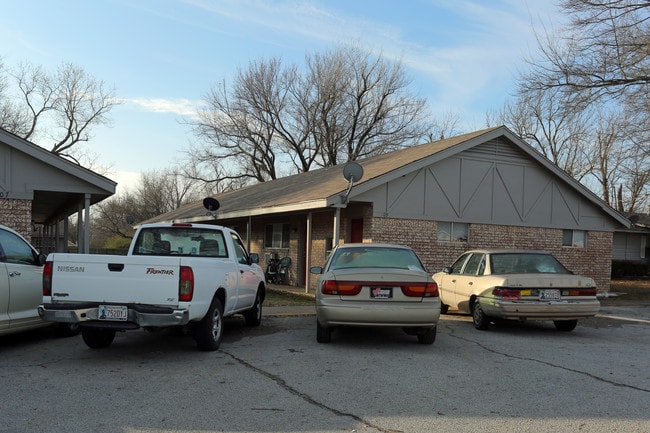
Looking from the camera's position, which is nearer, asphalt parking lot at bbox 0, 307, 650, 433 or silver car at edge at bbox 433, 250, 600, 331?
asphalt parking lot at bbox 0, 307, 650, 433

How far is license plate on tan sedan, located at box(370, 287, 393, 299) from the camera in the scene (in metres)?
8.03

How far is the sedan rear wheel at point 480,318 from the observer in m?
10.3

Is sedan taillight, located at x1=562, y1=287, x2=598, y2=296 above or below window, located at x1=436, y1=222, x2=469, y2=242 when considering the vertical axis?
below

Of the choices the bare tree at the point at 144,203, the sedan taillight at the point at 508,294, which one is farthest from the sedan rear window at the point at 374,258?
the bare tree at the point at 144,203

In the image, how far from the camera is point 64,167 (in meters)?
13.0

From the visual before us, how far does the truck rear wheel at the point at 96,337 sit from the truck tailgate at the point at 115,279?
40.4 inches

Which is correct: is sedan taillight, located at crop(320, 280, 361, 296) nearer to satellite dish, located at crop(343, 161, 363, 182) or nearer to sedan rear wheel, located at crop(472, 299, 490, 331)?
sedan rear wheel, located at crop(472, 299, 490, 331)

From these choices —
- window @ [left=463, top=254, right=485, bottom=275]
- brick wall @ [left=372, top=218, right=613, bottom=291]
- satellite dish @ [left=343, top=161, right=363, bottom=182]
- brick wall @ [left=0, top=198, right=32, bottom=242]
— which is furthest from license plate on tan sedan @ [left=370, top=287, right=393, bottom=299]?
brick wall @ [left=0, top=198, right=32, bottom=242]

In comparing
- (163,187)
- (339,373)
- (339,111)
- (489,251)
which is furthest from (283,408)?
(163,187)

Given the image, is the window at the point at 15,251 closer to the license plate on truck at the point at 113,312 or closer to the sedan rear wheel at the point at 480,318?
the license plate on truck at the point at 113,312

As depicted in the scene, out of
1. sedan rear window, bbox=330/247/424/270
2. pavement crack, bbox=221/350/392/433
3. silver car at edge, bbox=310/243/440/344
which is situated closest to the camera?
pavement crack, bbox=221/350/392/433

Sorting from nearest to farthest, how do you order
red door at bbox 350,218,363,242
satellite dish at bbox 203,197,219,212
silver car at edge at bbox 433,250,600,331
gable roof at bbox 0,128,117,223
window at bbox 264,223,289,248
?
silver car at edge at bbox 433,250,600,331 < gable roof at bbox 0,128,117,223 < red door at bbox 350,218,363,242 < satellite dish at bbox 203,197,219,212 < window at bbox 264,223,289,248

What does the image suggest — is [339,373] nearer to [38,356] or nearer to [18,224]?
[38,356]

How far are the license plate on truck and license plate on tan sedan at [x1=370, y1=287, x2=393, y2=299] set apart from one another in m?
3.31
